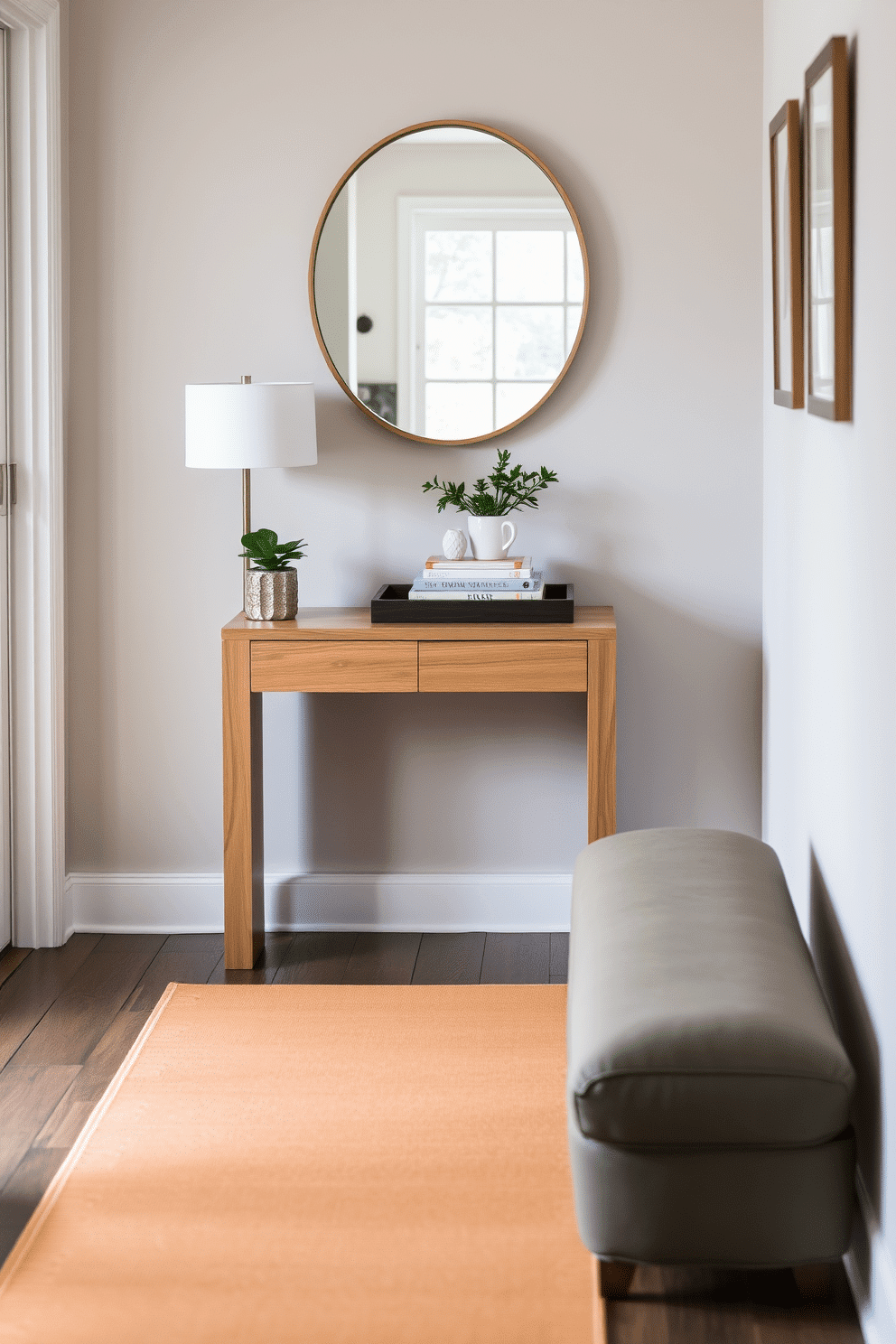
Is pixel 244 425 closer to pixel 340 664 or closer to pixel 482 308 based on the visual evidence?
pixel 340 664

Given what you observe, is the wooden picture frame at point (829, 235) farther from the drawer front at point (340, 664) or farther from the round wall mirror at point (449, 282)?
the drawer front at point (340, 664)

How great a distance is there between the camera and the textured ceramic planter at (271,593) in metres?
3.12

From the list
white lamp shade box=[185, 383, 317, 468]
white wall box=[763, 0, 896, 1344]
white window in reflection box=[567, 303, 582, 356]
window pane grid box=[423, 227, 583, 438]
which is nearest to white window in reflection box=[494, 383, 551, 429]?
window pane grid box=[423, 227, 583, 438]

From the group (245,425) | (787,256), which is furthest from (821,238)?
(245,425)

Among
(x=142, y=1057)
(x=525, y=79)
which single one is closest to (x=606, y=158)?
(x=525, y=79)

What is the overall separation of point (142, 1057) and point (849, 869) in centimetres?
144

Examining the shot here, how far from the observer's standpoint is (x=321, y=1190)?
215 centimetres

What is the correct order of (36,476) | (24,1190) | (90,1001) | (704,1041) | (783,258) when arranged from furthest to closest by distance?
1. (36,476)
2. (90,1001)
3. (783,258)
4. (24,1190)
5. (704,1041)

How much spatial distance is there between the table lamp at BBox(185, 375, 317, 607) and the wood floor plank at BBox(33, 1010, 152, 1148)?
1.24m

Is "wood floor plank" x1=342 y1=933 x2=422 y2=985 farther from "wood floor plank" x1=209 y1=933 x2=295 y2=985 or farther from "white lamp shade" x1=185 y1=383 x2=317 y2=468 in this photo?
"white lamp shade" x1=185 y1=383 x2=317 y2=468

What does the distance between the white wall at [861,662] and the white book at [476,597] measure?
631 mm

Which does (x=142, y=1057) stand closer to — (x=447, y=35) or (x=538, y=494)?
(x=538, y=494)

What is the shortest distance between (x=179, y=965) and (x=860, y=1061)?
70.3 inches

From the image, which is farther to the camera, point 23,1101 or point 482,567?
point 482,567
